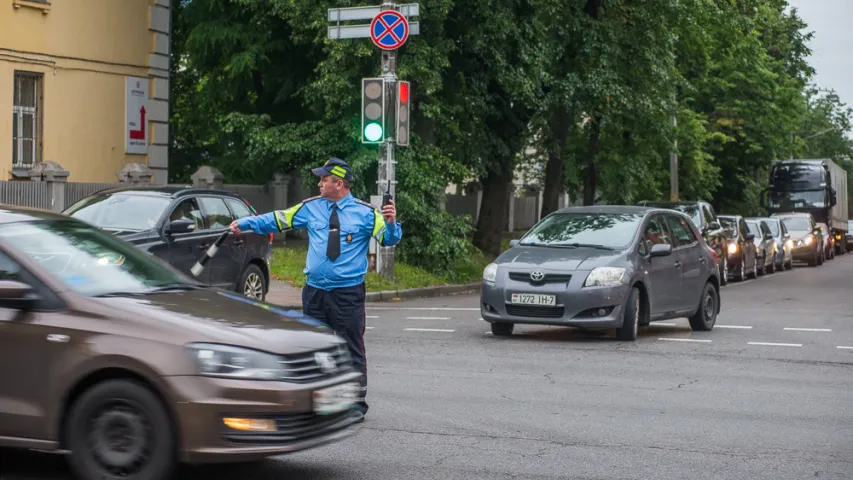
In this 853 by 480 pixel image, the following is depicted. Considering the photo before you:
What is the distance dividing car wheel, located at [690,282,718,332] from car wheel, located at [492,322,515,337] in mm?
2615

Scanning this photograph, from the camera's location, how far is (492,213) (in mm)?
32562

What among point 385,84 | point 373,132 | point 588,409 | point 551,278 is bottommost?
point 588,409

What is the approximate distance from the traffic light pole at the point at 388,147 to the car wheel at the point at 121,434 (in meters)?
14.0

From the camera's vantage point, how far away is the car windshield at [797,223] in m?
44.0

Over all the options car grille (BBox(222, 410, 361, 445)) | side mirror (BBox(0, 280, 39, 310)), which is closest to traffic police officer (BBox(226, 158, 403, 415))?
car grille (BBox(222, 410, 361, 445))

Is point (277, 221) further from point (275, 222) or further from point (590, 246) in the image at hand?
point (590, 246)

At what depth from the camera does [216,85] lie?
3189 cm

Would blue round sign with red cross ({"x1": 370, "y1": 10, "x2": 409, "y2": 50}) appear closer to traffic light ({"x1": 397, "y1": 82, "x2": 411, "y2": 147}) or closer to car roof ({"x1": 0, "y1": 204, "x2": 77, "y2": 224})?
traffic light ({"x1": 397, "y1": 82, "x2": 411, "y2": 147})

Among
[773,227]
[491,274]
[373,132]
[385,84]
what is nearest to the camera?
[491,274]

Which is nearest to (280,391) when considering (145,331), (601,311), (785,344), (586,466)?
(145,331)

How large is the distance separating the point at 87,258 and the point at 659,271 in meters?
9.22

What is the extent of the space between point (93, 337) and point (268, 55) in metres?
24.3

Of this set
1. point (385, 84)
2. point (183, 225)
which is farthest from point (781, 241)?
point (183, 225)

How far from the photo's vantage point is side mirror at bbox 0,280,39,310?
641 cm
